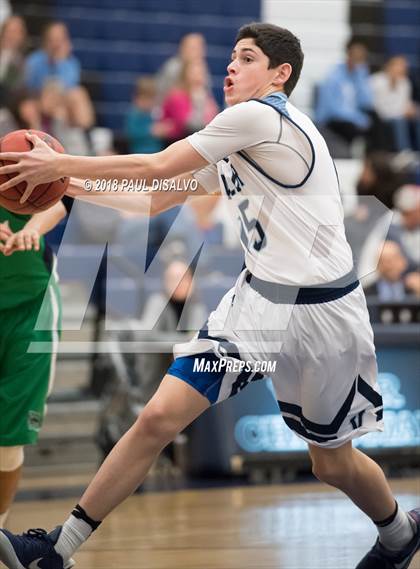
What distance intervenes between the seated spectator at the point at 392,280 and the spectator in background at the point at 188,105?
2.86 metres

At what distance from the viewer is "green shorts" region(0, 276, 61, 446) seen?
5.11 metres

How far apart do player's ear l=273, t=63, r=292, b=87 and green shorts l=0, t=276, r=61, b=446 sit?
5.15 ft

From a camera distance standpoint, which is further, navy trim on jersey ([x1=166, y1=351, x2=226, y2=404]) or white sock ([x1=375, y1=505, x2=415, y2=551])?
white sock ([x1=375, y1=505, x2=415, y2=551])

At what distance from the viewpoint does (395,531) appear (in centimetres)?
450

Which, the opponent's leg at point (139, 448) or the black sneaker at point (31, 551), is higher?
the opponent's leg at point (139, 448)

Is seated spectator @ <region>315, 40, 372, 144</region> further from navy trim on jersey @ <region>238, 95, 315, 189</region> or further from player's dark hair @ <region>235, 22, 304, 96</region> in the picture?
navy trim on jersey @ <region>238, 95, 315, 189</region>

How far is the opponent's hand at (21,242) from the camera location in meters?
4.62

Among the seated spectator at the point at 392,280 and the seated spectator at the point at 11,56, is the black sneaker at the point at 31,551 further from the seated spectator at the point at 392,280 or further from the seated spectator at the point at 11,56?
the seated spectator at the point at 11,56

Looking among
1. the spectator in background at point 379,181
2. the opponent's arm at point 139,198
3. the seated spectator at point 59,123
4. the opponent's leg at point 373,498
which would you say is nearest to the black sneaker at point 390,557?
the opponent's leg at point 373,498

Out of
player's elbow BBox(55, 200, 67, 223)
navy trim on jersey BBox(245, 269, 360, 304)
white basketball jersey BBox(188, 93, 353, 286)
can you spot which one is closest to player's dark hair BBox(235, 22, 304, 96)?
white basketball jersey BBox(188, 93, 353, 286)

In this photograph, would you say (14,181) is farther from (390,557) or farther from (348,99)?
(348,99)

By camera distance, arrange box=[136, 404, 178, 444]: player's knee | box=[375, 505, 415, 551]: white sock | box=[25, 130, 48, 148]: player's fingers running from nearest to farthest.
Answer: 1. box=[25, 130, 48, 148]: player's fingers
2. box=[136, 404, 178, 444]: player's knee
3. box=[375, 505, 415, 551]: white sock

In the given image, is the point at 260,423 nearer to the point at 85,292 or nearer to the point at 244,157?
the point at 85,292

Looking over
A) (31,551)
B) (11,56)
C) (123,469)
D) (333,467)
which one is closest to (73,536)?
(31,551)
